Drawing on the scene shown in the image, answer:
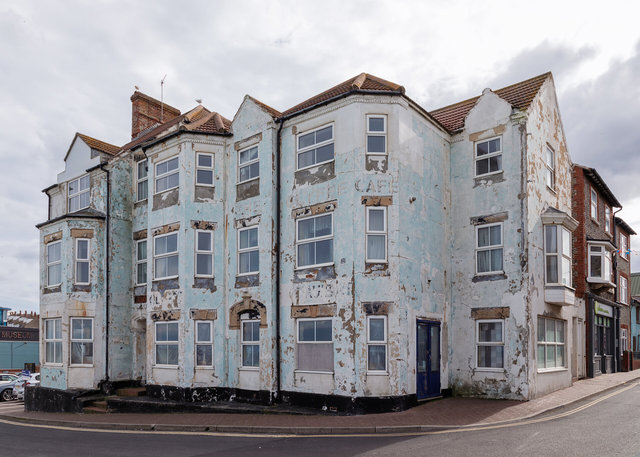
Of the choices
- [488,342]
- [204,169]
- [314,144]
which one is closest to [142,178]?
[204,169]

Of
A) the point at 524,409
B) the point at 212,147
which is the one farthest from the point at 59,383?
the point at 524,409

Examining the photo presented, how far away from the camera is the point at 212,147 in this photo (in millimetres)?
20203

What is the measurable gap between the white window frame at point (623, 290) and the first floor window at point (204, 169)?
2485 centimetres

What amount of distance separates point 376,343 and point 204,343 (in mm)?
6647

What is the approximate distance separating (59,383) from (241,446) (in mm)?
13647

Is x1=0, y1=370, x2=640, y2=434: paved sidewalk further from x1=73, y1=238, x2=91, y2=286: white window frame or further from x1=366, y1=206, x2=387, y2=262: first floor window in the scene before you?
x1=73, y1=238, x2=91, y2=286: white window frame

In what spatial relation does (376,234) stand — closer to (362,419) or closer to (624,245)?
(362,419)

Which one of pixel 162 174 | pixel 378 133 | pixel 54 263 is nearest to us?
pixel 378 133

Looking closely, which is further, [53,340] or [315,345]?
[53,340]

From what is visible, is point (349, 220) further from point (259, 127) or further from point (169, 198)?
point (169, 198)

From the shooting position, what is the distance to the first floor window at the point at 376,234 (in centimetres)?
1630

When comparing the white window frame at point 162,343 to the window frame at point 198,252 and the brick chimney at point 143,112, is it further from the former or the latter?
the brick chimney at point 143,112

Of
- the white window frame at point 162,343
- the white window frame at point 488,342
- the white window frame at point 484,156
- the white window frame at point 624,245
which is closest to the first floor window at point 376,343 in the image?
the white window frame at point 488,342

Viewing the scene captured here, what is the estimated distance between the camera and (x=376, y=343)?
619 inches
